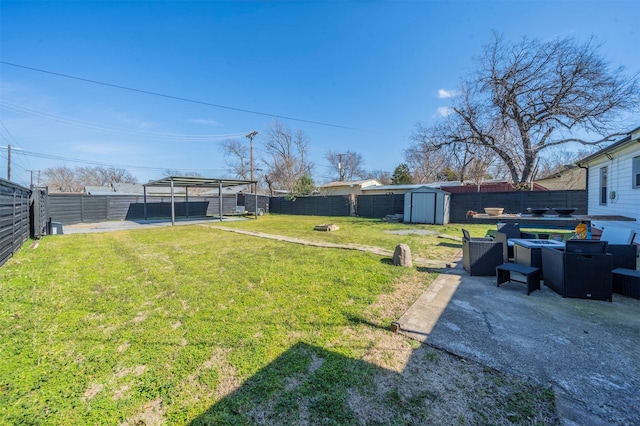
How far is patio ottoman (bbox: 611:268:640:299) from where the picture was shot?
10.1 feet

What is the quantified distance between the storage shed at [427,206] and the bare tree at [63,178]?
46574 millimetres

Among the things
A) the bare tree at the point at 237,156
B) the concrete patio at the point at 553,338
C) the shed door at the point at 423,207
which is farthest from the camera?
the bare tree at the point at 237,156

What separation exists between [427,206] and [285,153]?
18126 mm

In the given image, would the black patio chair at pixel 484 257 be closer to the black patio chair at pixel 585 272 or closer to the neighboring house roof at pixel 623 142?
the black patio chair at pixel 585 272

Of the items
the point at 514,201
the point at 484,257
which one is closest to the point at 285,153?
the point at 514,201

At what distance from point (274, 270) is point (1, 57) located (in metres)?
13.1

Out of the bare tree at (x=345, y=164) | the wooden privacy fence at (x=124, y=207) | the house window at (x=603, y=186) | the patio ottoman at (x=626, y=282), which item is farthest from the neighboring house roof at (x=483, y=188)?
the bare tree at (x=345, y=164)

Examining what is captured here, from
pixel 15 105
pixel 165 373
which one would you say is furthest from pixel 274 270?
pixel 15 105

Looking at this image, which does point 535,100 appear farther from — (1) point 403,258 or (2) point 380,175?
(2) point 380,175

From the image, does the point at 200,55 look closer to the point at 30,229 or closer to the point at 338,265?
the point at 30,229

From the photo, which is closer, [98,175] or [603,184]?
[603,184]

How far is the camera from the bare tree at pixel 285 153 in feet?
88.8

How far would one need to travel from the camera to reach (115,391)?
5.69ft

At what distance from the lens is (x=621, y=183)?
640cm
